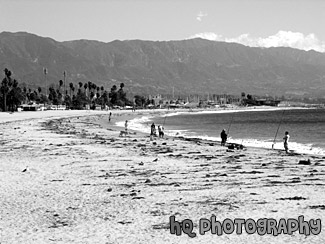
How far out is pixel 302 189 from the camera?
45.1 ft

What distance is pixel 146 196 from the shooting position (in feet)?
44.3

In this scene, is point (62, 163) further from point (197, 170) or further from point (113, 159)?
point (197, 170)

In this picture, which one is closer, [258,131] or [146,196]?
[146,196]

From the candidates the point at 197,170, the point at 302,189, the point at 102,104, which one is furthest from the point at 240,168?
the point at 102,104

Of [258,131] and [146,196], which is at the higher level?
[146,196]

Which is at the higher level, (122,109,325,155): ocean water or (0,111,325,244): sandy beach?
(0,111,325,244): sandy beach

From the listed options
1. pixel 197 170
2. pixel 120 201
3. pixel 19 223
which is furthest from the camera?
pixel 197 170

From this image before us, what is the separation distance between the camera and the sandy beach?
10.1 meters

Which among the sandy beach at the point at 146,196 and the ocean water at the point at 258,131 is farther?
the ocean water at the point at 258,131

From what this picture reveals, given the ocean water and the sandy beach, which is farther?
the ocean water

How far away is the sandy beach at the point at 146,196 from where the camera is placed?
397 inches

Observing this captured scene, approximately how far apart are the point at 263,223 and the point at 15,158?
15.1m

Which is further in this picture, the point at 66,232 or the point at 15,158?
the point at 15,158

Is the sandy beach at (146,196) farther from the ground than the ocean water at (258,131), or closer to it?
farther from the ground
